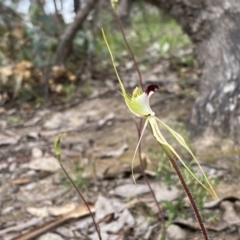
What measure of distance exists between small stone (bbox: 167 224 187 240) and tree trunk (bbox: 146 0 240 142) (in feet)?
2.10

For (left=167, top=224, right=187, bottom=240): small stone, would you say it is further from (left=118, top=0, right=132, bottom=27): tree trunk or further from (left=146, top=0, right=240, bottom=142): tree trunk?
(left=118, top=0, right=132, bottom=27): tree trunk

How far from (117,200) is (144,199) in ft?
0.37

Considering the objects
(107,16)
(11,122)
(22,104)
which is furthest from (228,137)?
(107,16)

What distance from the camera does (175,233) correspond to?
1431 millimetres

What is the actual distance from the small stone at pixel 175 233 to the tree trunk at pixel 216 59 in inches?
25.2

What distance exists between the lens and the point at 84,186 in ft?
6.08

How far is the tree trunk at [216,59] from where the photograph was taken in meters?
2.01

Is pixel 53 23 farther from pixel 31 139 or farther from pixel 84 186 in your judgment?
pixel 84 186

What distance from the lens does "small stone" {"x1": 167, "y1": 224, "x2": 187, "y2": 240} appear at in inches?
55.8

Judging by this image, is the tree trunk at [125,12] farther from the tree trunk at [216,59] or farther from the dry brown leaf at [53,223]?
the dry brown leaf at [53,223]

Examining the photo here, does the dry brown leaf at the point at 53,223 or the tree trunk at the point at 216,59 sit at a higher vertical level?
the tree trunk at the point at 216,59

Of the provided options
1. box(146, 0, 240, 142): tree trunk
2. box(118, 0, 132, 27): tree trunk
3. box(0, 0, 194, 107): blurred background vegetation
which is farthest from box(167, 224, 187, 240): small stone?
box(118, 0, 132, 27): tree trunk

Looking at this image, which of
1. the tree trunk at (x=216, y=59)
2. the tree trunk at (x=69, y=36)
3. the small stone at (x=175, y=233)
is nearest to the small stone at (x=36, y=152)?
the tree trunk at (x=216, y=59)

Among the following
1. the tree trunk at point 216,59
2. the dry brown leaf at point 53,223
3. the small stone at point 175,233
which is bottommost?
the dry brown leaf at point 53,223
